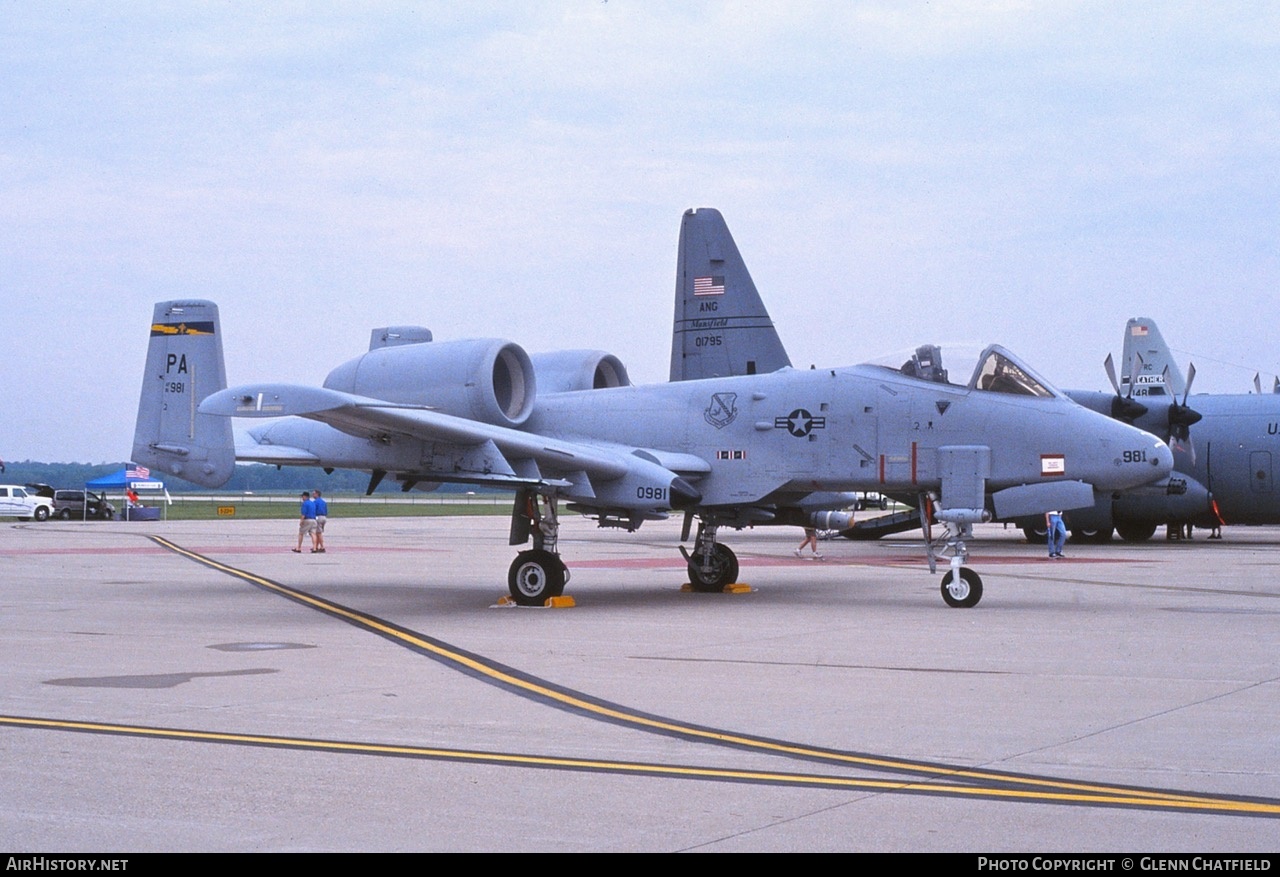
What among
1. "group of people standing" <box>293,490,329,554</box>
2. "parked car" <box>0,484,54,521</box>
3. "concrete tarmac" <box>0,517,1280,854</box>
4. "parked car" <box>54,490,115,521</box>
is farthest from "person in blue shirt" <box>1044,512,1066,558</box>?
"parked car" <box>0,484,54,521</box>

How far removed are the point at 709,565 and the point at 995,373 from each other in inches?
188

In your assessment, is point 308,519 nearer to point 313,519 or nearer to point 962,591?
point 313,519

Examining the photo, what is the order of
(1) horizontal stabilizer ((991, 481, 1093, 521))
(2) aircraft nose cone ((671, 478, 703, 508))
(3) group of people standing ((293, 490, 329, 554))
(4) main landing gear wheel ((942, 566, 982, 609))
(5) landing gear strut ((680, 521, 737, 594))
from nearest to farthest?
(4) main landing gear wheel ((942, 566, 982, 609))
(2) aircraft nose cone ((671, 478, 703, 508))
(1) horizontal stabilizer ((991, 481, 1093, 521))
(5) landing gear strut ((680, 521, 737, 594))
(3) group of people standing ((293, 490, 329, 554))

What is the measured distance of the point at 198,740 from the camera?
794cm

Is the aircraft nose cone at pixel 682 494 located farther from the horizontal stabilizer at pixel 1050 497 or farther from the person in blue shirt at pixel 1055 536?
the person in blue shirt at pixel 1055 536

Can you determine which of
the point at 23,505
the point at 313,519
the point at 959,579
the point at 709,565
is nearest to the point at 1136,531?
the point at 313,519

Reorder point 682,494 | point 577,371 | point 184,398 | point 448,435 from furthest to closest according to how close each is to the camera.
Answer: point 577,371
point 184,398
point 682,494
point 448,435

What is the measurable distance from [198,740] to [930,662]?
20.0 feet

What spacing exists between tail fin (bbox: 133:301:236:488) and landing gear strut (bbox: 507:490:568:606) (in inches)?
147

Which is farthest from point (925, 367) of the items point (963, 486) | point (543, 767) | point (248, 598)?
point (543, 767)

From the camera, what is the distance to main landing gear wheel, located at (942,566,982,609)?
16.6 m

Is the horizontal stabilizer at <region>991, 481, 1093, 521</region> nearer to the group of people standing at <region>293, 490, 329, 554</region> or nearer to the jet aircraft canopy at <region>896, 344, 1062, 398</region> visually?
the jet aircraft canopy at <region>896, 344, 1062, 398</region>

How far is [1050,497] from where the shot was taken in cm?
1728

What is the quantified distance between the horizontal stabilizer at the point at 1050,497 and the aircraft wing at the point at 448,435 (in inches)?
152
